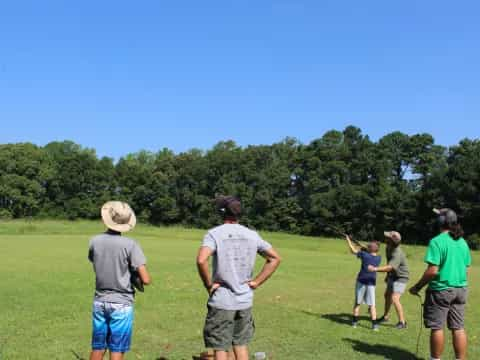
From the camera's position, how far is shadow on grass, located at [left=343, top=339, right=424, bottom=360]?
8.00 m

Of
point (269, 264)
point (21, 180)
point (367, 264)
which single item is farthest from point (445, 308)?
point (21, 180)

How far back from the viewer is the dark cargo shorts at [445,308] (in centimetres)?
672

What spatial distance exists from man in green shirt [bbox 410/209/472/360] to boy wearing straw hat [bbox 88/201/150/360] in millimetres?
3953

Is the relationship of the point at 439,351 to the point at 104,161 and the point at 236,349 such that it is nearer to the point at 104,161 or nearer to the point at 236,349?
the point at 236,349

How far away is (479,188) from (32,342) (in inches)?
2388

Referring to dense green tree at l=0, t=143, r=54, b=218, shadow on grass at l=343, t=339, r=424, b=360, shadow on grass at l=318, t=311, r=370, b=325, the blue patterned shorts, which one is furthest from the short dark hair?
dense green tree at l=0, t=143, r=54, b=218

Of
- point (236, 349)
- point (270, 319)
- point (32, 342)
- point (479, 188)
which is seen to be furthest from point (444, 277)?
point (479, 188)

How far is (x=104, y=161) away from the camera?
90.4 meters

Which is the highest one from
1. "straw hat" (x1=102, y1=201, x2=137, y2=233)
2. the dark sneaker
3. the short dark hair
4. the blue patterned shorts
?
the short dark hair

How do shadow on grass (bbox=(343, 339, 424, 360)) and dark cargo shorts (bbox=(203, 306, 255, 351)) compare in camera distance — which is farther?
shadow on grass (bbox=(343, 339, 424, 360))

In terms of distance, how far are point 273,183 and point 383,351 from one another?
2839 inches

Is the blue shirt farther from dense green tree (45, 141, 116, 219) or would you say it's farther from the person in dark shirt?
dense green tree (45, 141, 116, 219)

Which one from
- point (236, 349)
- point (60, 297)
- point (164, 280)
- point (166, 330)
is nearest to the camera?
point (236, 349)

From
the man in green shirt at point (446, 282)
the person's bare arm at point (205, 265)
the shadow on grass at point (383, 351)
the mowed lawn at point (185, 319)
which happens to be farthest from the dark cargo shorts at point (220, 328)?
the shadow on grass at point (383, 351)
